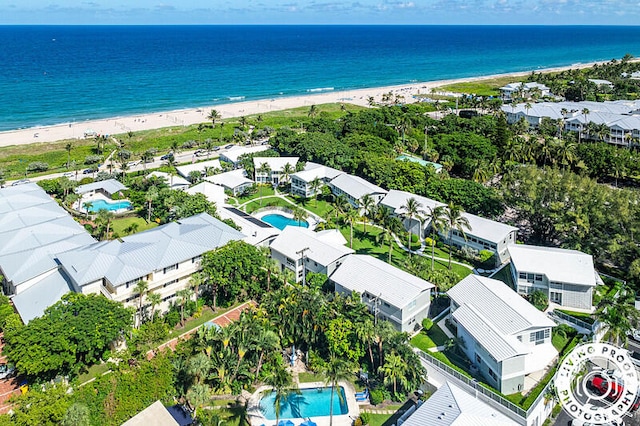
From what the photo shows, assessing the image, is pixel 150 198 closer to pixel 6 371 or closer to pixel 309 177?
pixel 309 177

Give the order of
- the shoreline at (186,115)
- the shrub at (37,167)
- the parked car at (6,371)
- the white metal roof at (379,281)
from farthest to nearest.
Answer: the shoreline at (186,115), the shrub at (37,167), the white metal roof at (379,281), the parked car at (6,371)

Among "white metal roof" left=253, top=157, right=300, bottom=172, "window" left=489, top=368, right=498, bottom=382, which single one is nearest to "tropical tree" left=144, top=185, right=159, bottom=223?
"white metal roof" left=253, top=157, right=300, bottom=172

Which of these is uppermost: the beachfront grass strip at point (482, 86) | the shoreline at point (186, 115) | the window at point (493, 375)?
the window at point (493, 375)

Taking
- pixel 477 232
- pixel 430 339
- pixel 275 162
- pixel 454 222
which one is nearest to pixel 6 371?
pixel 430 339

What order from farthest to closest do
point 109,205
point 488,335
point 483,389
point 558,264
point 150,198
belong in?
point 109,205 → point 150,198 → point 558,264 → point 488,335 → point 483,389

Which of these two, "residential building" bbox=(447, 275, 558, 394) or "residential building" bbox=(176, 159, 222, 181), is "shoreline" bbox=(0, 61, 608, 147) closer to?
"residential building" bbox=(176, 159, 222, 181)

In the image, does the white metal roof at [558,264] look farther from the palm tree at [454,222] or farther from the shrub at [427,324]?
the shrub at [427,324]

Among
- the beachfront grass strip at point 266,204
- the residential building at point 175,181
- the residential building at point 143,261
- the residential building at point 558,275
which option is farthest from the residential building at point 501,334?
the residential building at point 175,181
